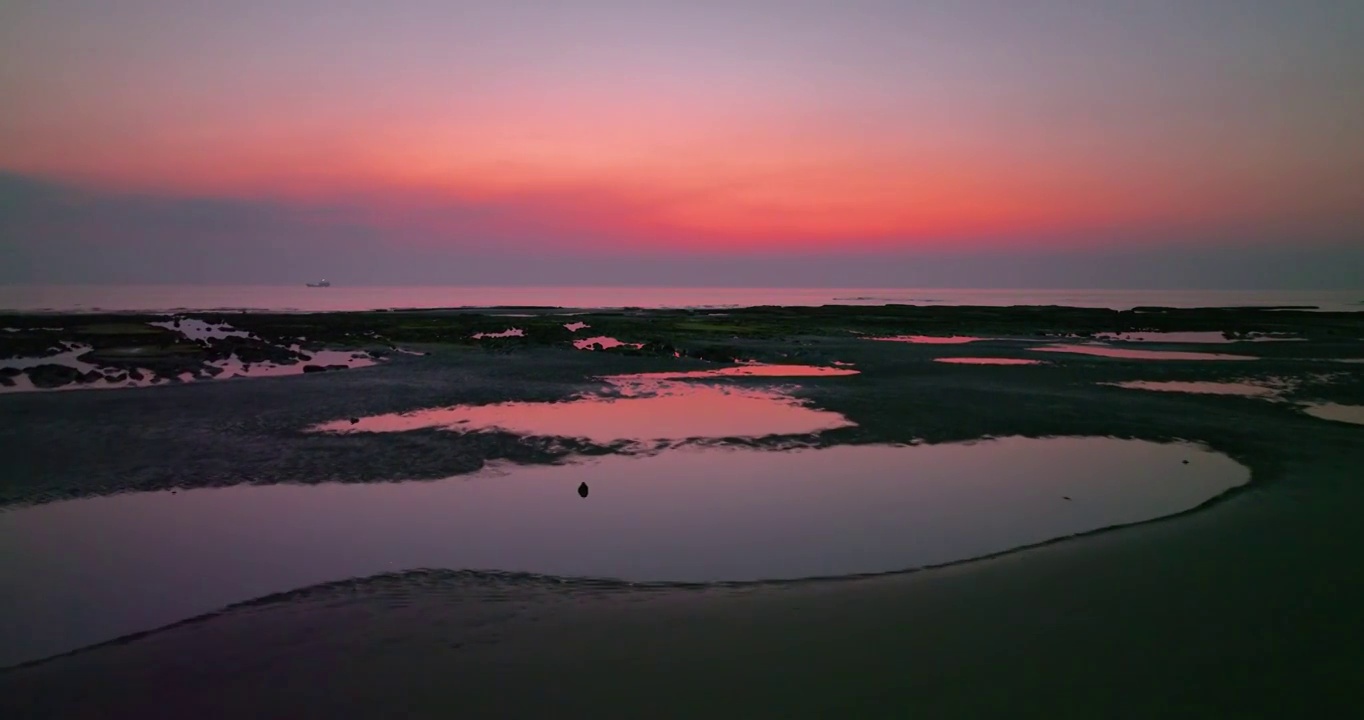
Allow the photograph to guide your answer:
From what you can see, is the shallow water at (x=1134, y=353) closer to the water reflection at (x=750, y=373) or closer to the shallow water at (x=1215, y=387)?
the shallow water at (x=1215, y=387)

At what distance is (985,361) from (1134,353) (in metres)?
11.1

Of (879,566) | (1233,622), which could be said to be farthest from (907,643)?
(1233,622)

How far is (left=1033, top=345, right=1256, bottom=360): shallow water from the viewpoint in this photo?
39625 mm

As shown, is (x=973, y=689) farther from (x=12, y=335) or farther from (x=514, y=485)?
(x=12, y=335)

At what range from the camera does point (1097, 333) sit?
59188 mm

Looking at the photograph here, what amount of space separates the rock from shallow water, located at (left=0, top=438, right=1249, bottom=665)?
17.1 m

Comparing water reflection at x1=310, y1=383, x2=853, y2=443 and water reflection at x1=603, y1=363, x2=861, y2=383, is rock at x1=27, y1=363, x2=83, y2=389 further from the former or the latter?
water reflection at x1=603, y1=363, x2=861, y2=383

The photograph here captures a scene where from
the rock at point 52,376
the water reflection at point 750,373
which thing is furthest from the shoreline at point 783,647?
the rock at point 52,376

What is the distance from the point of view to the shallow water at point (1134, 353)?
3962 centimetres

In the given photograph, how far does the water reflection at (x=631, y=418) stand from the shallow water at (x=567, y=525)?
3095 millimetres

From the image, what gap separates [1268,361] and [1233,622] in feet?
122

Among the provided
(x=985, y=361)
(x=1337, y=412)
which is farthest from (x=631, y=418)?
(x=985, y=361)

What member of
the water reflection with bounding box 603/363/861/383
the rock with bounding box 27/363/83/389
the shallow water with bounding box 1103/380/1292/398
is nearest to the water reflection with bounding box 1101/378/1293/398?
the shallow water with bounding box 1103/380/1292/398

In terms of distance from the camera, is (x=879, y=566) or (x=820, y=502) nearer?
(x=879, y=566)
